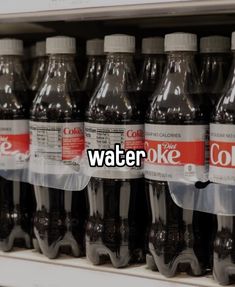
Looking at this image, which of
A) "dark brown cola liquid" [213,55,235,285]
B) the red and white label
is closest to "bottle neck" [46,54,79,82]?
the red and white label

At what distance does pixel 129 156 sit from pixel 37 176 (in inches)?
8.5

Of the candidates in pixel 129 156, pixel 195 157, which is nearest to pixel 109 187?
pixel 129 156

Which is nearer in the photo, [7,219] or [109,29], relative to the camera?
[7,219]

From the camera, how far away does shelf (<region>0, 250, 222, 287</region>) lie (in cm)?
103

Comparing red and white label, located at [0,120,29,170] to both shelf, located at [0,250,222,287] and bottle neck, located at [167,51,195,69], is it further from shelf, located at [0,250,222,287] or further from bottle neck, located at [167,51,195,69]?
bottle neck, located at [167,51,195,69]

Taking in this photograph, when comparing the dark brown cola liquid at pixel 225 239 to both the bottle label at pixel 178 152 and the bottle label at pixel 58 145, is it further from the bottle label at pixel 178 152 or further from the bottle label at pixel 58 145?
the bottle label at pixel 58 145

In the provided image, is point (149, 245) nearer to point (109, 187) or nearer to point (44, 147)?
point (109, 187)

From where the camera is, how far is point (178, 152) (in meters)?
1.01

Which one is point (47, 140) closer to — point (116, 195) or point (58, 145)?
point (58, 145)

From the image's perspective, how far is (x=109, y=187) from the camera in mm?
1107

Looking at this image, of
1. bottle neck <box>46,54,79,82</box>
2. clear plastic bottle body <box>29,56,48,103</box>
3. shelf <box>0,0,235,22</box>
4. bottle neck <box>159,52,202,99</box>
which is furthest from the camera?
clear plastic bottle body <box>29,56,48,103</box>

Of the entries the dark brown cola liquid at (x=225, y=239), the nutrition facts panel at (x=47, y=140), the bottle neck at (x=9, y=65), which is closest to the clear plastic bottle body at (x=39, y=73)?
the bottle neck at (x=9, y=65)

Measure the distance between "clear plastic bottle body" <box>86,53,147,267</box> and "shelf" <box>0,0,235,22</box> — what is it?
13 cm

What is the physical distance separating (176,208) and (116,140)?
0.16m
